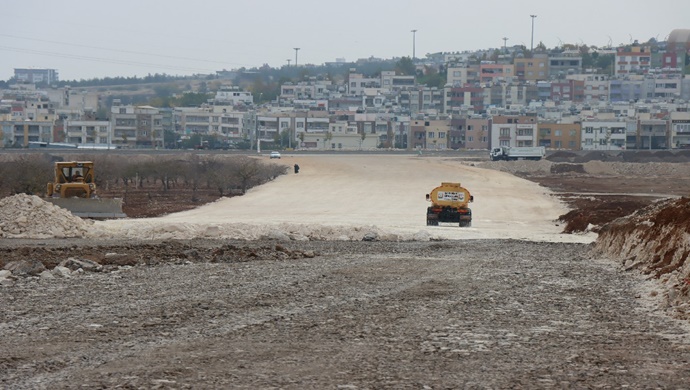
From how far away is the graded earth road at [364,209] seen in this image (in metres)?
38.3

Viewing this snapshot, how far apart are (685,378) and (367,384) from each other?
306 centimetres

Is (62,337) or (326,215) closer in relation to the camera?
(62,337)

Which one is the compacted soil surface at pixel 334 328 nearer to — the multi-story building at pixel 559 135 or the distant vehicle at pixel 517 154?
the distant vehicle at pixel 517 154

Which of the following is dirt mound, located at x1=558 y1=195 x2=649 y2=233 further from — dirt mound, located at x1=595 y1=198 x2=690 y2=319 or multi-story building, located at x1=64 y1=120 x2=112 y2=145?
multi-story building, located at x1=64 y1=120 x2=112 y2=145

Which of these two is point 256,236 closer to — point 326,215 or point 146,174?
point 326,215

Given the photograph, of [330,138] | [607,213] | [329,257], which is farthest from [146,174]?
[330,138]

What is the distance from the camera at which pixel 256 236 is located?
36375 mm

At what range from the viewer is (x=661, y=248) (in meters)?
24.1

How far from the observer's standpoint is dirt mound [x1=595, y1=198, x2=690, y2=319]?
17312 millimetres

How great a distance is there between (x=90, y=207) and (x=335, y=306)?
2788 centimetres

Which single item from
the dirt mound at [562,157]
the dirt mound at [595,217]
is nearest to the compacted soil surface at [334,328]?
the dirt mound at [595,217]

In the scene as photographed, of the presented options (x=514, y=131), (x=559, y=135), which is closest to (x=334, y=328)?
(x=514, y=131)

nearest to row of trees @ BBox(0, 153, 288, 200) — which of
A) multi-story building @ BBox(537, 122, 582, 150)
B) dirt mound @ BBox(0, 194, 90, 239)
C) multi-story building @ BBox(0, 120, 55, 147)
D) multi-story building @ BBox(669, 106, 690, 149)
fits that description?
dirt mound @ BBox(0, 194, 90, 239)

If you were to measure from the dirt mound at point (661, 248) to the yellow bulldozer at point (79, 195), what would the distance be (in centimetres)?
1898
